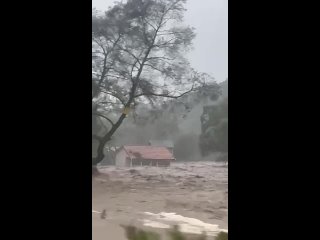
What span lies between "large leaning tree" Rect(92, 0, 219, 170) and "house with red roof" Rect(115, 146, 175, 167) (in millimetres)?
98

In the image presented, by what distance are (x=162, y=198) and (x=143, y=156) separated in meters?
0.22

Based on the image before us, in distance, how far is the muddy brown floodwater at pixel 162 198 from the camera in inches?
66.6

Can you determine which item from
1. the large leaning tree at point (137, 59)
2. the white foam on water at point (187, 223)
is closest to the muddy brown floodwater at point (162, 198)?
the white foam on water at point (187, 223)

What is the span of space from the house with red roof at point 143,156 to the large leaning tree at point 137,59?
10cm

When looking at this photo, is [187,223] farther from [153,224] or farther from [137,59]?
[137,59]

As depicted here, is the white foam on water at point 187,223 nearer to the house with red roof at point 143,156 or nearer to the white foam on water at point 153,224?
the white foam on water at point 153,224

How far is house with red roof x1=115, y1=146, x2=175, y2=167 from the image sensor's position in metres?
1.74

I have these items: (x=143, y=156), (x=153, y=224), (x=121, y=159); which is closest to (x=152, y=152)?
(x=143, y=156)

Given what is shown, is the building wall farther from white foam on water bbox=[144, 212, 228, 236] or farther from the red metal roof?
white foam on water bbox=[144, 212, 228, 236]

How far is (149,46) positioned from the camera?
1.85m

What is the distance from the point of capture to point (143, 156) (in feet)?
5.76
